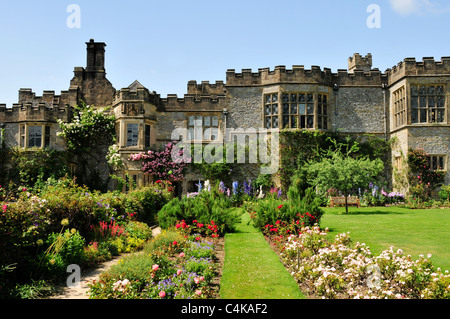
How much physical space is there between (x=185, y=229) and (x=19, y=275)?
4785mm

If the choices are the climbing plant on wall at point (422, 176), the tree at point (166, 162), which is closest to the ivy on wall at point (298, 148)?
the climbing plant on wall at point (422, 176)

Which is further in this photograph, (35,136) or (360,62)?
(360,62)

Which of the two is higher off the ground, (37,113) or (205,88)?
(205,88)

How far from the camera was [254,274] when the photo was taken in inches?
281

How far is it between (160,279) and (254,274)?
Answer: 1723 millimetres

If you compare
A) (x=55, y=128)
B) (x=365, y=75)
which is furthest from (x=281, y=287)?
(x=55, y=128)

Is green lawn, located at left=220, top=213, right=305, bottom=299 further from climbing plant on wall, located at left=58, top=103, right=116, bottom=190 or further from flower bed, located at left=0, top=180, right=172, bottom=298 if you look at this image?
climbing plant on wall, located at left=58, top=103, right=116, bottom=190

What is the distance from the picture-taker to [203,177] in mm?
22094

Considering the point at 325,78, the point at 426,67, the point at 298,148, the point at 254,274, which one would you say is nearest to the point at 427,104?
the point at 426,67

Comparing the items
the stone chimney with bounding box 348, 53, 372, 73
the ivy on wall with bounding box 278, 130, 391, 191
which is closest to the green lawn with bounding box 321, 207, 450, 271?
the ivy on wall with bounding box 278, 130, 391, 191

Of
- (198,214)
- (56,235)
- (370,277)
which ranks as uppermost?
(198,214)

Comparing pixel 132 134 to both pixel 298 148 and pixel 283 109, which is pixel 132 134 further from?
pixel 298 148

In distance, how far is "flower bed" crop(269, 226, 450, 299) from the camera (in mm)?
5516
